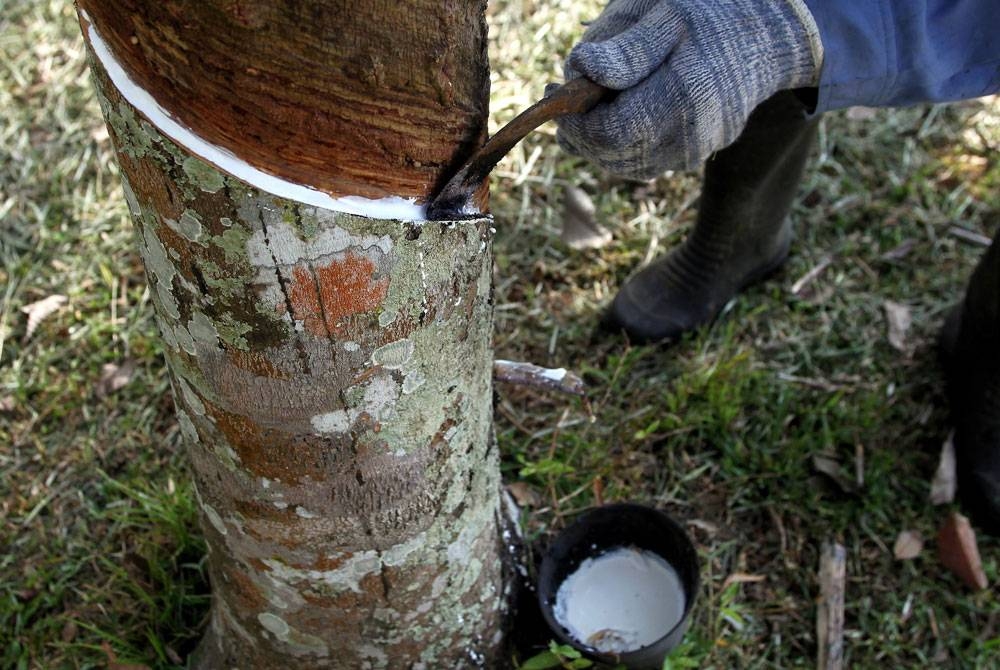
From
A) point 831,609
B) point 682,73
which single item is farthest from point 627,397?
point 682,73

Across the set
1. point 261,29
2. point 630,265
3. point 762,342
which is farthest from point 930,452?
point 261,29

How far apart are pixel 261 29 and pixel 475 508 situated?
87cm

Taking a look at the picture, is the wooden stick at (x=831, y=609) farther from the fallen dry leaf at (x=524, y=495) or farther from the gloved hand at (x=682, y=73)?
the gloved hand at (x=682, y=73)

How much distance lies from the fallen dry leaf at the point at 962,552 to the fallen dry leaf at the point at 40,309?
2351 mm

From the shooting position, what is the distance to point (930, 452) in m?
2.23

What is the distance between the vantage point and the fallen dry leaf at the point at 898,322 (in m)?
2.44

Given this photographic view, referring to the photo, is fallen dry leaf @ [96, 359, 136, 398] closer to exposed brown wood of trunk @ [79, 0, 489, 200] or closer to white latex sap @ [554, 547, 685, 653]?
white latex sap @ [554, 547, 685, 653]

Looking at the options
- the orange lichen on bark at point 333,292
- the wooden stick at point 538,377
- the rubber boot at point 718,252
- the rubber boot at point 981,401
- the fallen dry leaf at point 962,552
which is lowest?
the fallen dry leaf at point 962,552

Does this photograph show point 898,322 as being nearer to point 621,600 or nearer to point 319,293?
point 621,600

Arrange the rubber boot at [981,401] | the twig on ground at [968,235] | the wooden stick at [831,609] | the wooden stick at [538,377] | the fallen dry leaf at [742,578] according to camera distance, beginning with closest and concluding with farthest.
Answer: the wooden stick at [538,377] → the wooden stick at [831,609] → the fallen dry leaf at [742,578] → the rubber boot at [981,401] → the twig on ground at [968,235]

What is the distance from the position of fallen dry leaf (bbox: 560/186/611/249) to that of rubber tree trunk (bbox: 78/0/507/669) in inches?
49.1

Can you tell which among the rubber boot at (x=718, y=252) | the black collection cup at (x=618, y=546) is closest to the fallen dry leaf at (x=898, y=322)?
the rubber boot at (x=718, y=252)

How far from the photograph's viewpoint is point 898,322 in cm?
249

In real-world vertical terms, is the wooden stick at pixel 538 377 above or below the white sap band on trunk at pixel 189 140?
below
